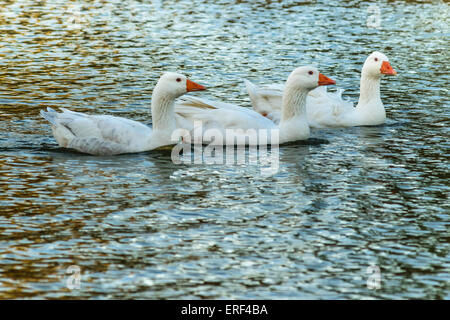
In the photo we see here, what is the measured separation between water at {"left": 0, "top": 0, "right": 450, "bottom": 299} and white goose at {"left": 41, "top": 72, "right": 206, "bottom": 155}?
0.23 meters

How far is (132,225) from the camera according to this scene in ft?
34.8

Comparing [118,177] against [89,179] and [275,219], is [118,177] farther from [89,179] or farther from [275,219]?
[275,219]

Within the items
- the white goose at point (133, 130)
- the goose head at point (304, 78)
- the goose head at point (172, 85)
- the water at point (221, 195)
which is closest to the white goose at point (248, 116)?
the goose head at point (304, 78)

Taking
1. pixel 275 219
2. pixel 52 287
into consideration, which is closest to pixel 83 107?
pixel 275 219

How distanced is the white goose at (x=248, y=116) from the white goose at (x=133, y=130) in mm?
721

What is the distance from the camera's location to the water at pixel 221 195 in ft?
29.6

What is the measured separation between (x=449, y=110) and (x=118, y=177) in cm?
764

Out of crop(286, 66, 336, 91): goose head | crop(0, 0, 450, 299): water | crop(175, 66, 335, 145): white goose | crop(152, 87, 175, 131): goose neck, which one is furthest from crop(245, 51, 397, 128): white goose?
crop(152, 87, 175, 131): goose neck

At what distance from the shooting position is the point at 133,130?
46.4 feet

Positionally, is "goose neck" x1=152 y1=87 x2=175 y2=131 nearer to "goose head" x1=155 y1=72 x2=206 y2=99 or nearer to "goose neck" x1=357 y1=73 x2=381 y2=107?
Result: "goose head" x1=155 y1=72 x2=206 y2=99

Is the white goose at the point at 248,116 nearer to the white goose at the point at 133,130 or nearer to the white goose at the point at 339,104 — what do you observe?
the white goose at the point at 133,130

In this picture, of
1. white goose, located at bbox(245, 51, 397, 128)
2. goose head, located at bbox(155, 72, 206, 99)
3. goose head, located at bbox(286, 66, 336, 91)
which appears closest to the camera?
goose head, located at bbox(155, 72, 206, 99)

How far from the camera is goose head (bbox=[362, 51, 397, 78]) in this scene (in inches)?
643

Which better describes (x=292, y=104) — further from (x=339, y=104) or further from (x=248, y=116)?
(x=339, y=104)
